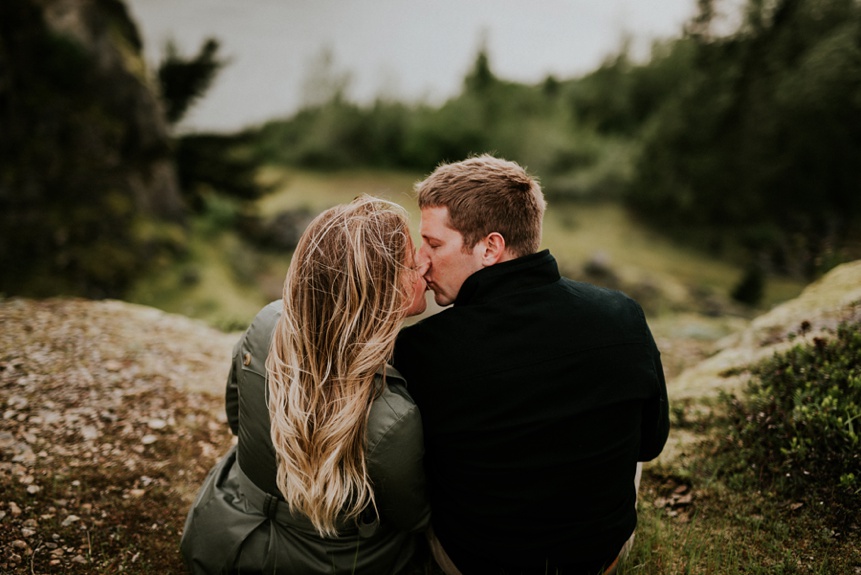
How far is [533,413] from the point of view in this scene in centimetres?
203

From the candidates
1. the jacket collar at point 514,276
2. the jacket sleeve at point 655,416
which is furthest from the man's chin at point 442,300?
the jacket sleeve at point 655,416

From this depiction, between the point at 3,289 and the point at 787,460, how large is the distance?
569 inches

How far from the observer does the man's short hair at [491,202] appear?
2.47 metres

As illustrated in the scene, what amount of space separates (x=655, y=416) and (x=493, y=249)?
1.12 m

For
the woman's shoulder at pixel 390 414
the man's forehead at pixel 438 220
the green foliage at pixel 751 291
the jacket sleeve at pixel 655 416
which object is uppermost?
the man's forehead at pixel 438 220

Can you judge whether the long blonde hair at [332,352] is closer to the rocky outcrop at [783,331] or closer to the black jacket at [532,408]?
the black jacket at [532,408]

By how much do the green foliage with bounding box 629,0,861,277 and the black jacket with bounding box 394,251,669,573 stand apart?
21680mm

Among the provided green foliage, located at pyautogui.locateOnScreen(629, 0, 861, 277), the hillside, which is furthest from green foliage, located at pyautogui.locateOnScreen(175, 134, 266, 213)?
green foliage, located at pyautogui.locateOnScreen(629, 0, 861, 277)

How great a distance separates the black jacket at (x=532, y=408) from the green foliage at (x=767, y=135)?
21.7 meters

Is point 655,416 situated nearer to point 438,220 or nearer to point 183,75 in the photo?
point 438,220

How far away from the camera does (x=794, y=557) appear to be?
2.64 metres

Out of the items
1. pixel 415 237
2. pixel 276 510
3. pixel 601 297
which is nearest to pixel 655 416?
pixel 601 297

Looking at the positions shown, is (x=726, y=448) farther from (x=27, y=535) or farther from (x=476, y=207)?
(x=27, y=535)

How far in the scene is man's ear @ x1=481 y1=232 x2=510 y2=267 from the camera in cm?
247
